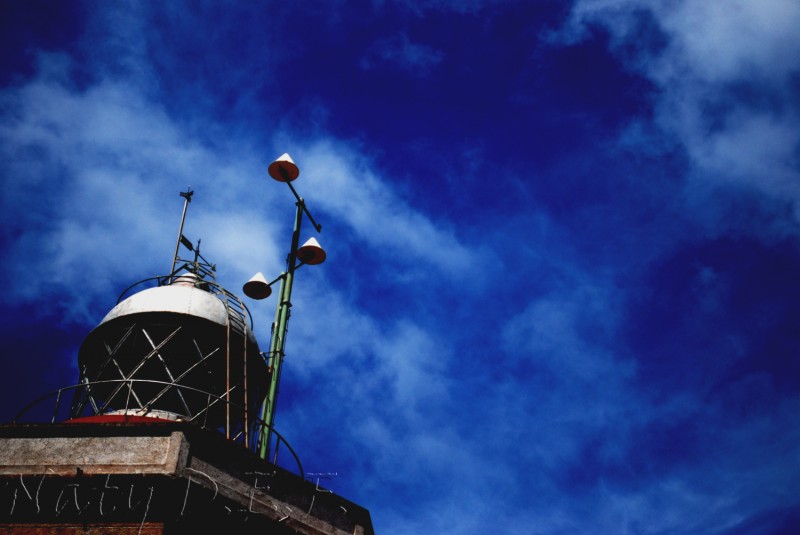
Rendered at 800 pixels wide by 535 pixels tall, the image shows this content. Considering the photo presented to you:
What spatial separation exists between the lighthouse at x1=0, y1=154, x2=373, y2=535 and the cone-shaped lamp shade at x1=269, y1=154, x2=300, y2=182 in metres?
3.37

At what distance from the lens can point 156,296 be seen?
56.7 ft

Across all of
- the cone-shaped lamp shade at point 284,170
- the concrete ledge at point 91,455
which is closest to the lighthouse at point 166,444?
the concrete ledge at point 91,455

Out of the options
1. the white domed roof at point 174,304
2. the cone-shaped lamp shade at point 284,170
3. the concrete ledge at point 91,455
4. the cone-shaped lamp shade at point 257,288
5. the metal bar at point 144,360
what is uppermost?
the cone-shaped lamp shade at point 284,170

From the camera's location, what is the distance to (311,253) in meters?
19.5

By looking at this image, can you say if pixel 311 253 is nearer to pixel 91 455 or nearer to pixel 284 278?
pixel 284 278

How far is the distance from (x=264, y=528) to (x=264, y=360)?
18.9 ft

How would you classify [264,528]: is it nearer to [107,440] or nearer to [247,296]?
[107,440]

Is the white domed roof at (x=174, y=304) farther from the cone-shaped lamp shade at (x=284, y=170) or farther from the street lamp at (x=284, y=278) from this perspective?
the cone-shaped lamp shade at (x=284, y=170)

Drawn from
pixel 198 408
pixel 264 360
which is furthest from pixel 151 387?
pixel 264 360

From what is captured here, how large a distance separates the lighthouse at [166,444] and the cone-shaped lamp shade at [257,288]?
25.2 inches

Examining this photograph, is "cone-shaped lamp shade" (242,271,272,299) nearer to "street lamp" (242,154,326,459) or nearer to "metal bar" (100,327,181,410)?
"street lamp" (242,154,326,459)

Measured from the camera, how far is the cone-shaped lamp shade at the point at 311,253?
19.4 metres

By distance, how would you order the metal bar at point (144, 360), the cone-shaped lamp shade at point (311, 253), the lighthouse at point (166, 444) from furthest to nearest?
the cone-shaped lamp shade at point (311, 253) → the metal bar at point (144, 360) → the lighthouse at point (166, 444)

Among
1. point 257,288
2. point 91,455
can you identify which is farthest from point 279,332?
point 91,455
